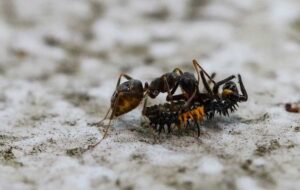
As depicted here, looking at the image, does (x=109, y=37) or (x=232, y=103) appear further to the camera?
(x=109, y=37)

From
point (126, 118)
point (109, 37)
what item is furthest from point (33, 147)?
point (109, 37)

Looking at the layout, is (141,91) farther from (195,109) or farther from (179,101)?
(195,109)

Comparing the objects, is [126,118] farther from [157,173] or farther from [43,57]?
[43,57]

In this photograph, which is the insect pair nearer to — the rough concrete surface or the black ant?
the black ant

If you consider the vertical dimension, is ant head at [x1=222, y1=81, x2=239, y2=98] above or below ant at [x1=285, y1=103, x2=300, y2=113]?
above

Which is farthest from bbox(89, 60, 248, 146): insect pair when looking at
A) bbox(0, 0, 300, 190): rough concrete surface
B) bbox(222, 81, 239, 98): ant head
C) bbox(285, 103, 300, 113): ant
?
bbox(285, 103, 300, 113): ant

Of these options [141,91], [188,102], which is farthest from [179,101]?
[141,91]

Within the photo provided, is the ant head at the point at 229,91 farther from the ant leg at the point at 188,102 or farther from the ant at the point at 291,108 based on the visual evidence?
the ant at the point at 291,108

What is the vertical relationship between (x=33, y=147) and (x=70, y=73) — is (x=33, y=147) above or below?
below

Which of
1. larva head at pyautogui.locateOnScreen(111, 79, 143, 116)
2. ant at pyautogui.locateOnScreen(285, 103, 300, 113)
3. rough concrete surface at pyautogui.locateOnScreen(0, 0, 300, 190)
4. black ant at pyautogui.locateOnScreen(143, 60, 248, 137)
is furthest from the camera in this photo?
ant at pyautogui.locateOnScreen(285, 103, 300, 113)
